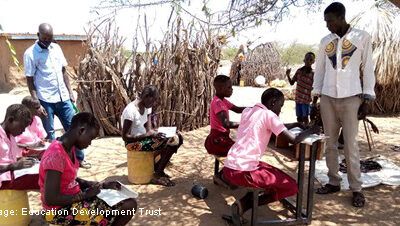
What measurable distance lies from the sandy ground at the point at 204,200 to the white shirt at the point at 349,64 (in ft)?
3.91

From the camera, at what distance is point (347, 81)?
3.24 m

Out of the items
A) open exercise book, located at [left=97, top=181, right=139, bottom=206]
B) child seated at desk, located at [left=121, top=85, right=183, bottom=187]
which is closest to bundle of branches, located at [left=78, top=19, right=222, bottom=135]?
child seated at desk, located at [left=121, top=85, right=183, bottom=187]

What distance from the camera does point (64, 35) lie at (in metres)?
12.9

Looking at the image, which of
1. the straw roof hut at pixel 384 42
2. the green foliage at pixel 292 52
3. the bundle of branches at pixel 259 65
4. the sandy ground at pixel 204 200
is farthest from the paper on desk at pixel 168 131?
the green foliage at pixel 292 52

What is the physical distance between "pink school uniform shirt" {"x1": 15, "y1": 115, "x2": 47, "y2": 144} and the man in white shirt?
3293mm

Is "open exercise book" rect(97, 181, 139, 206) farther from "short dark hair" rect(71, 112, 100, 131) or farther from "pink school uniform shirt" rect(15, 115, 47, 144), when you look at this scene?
"pink school uniform shirt" rect(15, 115, 47, 144)

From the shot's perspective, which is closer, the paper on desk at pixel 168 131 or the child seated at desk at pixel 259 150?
the child seated at desk at pixel 259 150

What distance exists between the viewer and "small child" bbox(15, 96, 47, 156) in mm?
3572

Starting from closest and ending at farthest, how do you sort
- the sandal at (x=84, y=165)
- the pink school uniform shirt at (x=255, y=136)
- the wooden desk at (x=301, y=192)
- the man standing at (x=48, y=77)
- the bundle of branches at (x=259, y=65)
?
the pink school uniform shirt at (x=255, y=136), the wooden desk at (x=301, y=192), the man standing at (x=48, y=77), the sandal at (x=84, y=165), the bundle of branches at (x=259, y=65)

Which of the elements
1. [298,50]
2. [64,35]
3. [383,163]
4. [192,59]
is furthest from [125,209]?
[298,50]

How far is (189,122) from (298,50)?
25003mm

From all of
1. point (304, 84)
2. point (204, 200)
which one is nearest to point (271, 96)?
point (204, 200)

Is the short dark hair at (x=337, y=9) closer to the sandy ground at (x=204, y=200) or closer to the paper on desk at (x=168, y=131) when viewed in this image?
the sandy ground at (x=204, y=200)

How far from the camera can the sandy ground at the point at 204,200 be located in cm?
314
